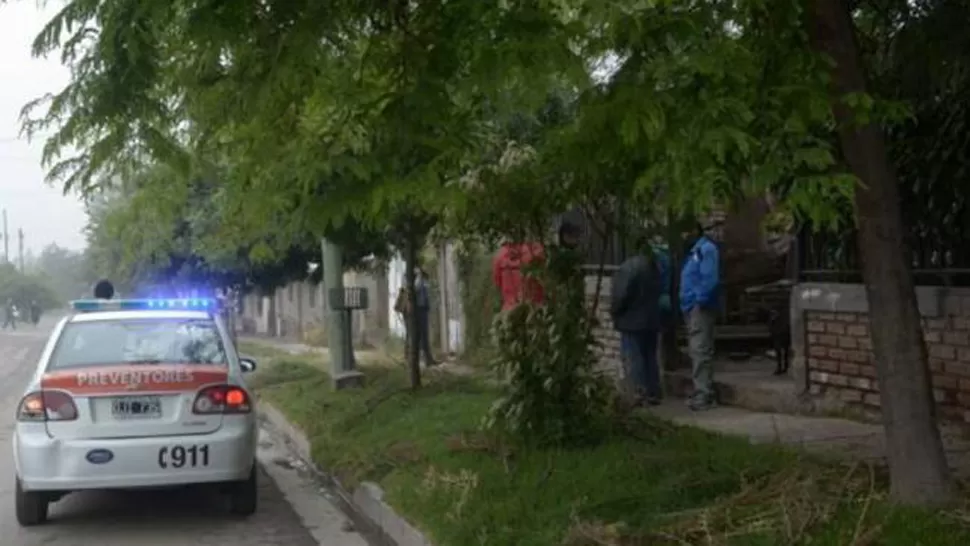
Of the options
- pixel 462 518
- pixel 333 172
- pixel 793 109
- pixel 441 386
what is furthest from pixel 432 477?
pixel 441 386

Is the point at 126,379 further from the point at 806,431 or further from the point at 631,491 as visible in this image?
the point at 806,431

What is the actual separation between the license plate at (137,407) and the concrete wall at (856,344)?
15.4 ft

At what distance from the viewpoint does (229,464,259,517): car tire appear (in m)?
8.82

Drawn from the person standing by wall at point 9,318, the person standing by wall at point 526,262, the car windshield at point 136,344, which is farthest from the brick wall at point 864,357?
the person standing by wall at point 9,318

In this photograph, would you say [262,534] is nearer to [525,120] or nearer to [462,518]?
[462,518]

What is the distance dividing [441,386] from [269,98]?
7680mm

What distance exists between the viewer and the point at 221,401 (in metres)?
8.45

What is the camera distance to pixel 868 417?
876 cm

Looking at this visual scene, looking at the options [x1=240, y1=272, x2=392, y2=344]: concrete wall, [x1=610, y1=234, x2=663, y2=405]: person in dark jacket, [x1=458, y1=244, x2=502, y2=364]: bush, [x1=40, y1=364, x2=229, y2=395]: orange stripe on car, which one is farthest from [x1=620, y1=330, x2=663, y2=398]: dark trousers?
[x1=240, y1=272, x2=392, y2=344]: concrete wall

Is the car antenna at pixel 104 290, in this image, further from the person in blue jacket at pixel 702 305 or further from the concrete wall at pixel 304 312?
the person in blue jacket at pixel 702 305

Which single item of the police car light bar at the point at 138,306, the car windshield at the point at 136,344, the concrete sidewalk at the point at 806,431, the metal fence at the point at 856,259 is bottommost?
Result: the concrete sidewalk at the point at 806,431

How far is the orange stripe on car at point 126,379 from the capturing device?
26.7 feet

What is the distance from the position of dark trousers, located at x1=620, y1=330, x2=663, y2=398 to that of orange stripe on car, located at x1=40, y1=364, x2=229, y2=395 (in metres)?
3.82

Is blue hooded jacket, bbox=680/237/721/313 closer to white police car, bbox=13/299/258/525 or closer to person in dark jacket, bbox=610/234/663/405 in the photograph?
person in dark jacket, bbox=610/234/663/405
